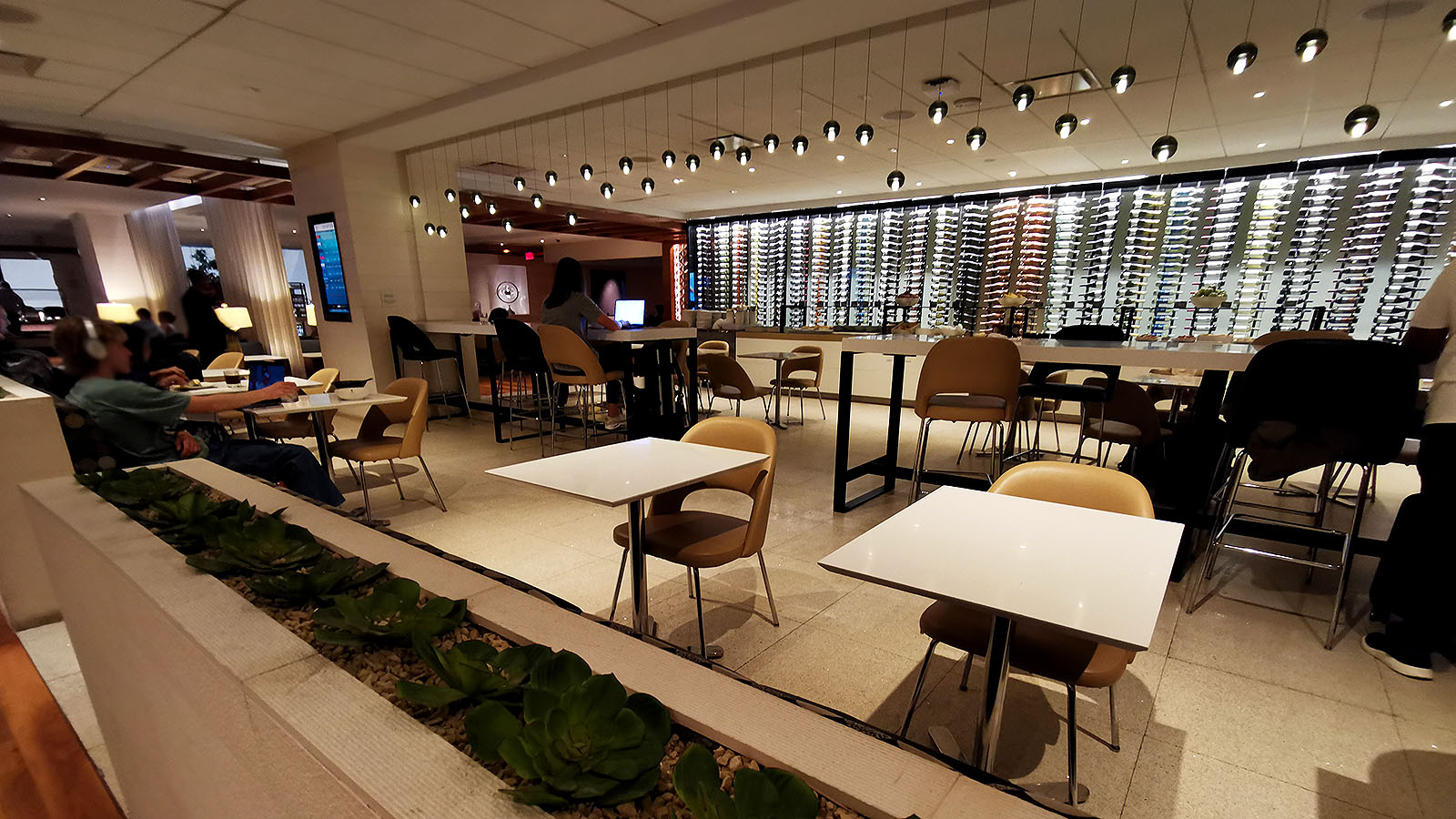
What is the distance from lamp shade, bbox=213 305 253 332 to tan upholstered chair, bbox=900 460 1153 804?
1.53 meters

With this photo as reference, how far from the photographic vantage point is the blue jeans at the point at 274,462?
2.77m

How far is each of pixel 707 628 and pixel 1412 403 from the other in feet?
8.83

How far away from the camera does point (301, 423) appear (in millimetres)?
4004

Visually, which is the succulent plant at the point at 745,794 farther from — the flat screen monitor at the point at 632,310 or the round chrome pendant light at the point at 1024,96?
the flat screen monitor at the point at 632,310

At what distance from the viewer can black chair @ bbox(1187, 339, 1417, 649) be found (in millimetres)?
2027

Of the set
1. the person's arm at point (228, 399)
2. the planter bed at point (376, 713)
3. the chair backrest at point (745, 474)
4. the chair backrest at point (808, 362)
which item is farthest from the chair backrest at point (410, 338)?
the planter bed at point (376, 713)

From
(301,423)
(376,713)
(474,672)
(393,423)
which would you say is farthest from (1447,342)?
(301,423)

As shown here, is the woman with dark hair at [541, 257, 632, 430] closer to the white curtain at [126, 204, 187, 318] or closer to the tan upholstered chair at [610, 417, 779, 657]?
the tan upholstered chair at [610, 417, 779, 657]

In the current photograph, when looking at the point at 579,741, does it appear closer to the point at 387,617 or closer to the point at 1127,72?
the point at 387,617

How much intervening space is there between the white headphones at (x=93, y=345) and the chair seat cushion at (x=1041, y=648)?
162cm

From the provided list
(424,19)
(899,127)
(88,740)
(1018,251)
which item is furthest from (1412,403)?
(1018,251)

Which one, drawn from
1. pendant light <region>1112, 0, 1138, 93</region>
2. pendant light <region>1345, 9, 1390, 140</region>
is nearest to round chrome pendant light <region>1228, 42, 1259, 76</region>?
pendant light <region>1112, 0, 1138, 93</region>

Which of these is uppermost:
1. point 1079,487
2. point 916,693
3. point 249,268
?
point 249,268

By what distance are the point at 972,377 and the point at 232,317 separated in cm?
307
